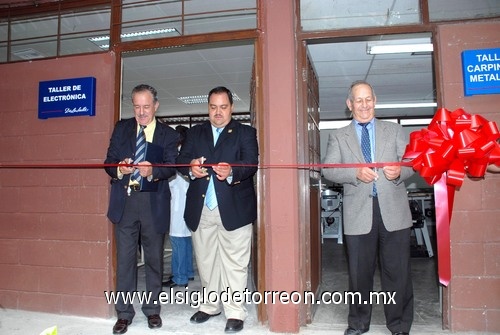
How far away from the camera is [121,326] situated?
8.50 feet

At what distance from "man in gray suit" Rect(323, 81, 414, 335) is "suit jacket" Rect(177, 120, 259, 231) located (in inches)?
21.9

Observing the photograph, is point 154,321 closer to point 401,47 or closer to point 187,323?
point 187,323

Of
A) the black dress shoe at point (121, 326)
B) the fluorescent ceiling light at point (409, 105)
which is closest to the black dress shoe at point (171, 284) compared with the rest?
the black dress shoe at point (121, 326)

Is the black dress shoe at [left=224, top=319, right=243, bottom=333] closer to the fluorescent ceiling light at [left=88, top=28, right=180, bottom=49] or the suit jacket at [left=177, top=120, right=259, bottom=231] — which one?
the suit jacket at [left=177, top=120, right=259, bottom=231]

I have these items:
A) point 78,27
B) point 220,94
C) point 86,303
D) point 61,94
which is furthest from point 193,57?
point 86,303

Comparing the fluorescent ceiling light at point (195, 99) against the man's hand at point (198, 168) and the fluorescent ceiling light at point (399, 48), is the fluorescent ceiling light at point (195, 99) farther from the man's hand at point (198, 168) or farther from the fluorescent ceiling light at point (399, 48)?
the man's hand at point (198, 168)

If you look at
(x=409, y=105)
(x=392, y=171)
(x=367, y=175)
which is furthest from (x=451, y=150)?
(x=409, y=105)

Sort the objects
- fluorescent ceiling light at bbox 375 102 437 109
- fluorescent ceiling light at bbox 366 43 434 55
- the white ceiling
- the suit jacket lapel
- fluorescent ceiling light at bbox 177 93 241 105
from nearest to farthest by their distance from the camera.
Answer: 1. the suit jacket lapel
2. fluorescent ceiling light at bbox 366 43 434 55
3. the white ceiling
4. fluorescent ceiling light at bbox 177 93 241 105
5. fluorescent ceiling light at bbox 375 102 437 109

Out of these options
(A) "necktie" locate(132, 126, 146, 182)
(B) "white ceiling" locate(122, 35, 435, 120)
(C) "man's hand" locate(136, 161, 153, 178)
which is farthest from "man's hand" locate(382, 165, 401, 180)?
(B) "white ceiling" locate(122, 35, 435, 120)

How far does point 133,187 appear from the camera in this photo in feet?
8.54

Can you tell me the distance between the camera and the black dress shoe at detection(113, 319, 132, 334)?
101 inches

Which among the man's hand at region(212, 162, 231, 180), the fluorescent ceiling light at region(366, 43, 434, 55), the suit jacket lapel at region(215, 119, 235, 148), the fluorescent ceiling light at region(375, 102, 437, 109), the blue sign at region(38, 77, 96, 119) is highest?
the fluorescent ceiling light at region(375, 102, 437, 109)

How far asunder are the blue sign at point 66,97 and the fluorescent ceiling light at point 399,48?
13.4ft

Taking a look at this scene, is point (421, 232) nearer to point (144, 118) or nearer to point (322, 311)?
→ point (322, 311)
